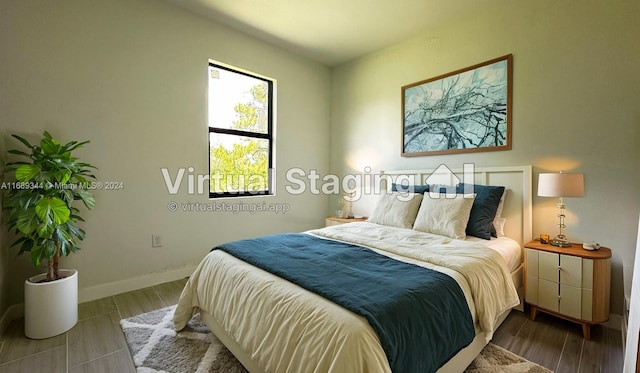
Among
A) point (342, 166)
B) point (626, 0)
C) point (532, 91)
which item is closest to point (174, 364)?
point (342, 166)

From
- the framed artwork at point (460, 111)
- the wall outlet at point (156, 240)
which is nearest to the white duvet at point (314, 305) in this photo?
the wall outlet at point (156, 240)

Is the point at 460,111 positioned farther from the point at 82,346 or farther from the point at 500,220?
the point at 82,346

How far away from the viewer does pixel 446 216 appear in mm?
2371

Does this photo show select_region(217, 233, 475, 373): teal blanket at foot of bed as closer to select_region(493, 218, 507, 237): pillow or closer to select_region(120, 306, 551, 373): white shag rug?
select_region(120, 306, 551, 373): white shag rug

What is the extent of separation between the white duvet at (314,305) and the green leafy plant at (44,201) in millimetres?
972

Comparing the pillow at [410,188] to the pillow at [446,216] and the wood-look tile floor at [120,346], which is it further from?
the wood-look tile floor at [120,346]

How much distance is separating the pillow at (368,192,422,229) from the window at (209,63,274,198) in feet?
5.11

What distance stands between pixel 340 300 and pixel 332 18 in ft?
9.50

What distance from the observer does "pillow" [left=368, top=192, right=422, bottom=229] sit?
2670mm

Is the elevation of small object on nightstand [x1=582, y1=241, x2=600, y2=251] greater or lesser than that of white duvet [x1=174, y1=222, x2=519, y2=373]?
greater

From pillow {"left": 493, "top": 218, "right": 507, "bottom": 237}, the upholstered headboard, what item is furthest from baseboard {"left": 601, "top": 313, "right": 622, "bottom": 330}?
pillow {"left": 493, "top": 218, "right": 507, "bottom": 237}

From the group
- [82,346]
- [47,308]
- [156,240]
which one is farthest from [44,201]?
[156,240]

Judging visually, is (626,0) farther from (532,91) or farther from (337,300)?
(337,300)

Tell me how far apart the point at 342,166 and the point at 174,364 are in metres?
3.16
